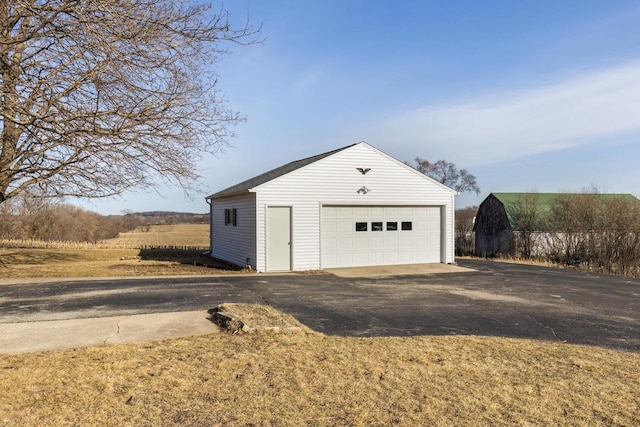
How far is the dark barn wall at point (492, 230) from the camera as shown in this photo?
28172 millimetres

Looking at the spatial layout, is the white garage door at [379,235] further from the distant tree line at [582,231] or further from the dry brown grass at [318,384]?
the dry brown grass at [318,384]

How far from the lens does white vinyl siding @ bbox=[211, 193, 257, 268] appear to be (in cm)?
1507

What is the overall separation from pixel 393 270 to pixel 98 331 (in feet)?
34.5

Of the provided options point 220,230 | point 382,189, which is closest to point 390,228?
point 382,189

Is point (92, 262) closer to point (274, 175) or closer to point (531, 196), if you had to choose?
point (274, 175)

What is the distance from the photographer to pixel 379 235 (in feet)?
53.8

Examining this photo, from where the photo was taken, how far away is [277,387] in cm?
442

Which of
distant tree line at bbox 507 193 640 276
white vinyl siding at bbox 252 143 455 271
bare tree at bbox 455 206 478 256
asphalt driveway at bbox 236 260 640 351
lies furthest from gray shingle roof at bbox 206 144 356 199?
bare tree at bbox 455 206 478 256

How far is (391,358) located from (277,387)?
1.63m

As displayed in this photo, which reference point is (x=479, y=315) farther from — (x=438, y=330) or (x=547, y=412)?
(x=547, y=412)

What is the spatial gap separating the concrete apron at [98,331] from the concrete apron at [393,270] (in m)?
7.38

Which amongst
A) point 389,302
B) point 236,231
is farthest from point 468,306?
point 236,231

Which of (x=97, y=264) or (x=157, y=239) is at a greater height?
(x=157, y=239)

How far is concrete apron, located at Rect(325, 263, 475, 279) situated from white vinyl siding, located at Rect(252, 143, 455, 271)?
3.26ft
